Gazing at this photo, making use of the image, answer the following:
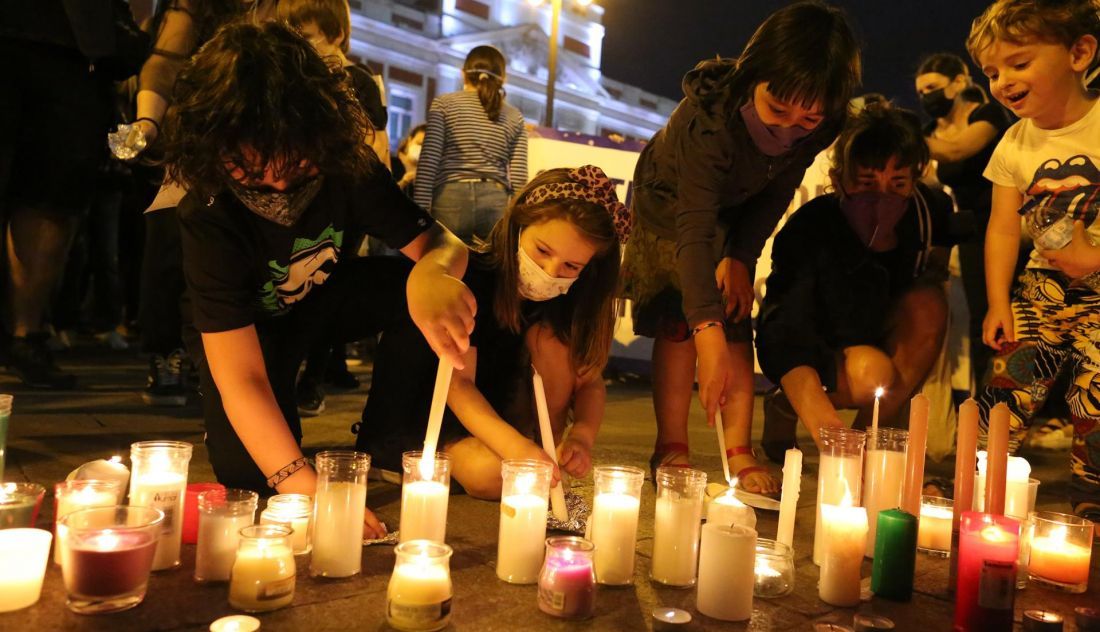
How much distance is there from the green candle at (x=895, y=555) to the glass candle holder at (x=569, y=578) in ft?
2.28

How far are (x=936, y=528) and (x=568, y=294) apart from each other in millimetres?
1262

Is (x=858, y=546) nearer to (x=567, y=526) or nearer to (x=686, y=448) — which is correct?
(x=567, y=526)

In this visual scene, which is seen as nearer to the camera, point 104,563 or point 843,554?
point 104,563

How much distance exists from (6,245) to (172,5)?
1.39 m

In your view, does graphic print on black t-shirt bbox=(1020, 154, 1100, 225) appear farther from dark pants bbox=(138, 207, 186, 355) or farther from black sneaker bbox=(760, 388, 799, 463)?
dark pants bbox=(138, 207, 186, 355)

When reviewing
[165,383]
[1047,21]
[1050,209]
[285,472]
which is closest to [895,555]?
[285,472]

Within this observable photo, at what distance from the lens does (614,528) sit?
1938mm

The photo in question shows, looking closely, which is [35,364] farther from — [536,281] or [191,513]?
[536,281]

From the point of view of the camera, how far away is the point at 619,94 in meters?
47.1

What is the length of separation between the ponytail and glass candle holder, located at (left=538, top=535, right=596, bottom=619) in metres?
3.88

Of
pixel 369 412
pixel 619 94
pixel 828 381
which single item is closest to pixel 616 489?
pixel 369 412

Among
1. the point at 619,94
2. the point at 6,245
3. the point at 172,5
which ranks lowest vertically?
the point at 6,245

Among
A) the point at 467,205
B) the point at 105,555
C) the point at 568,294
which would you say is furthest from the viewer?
the point at 467,205

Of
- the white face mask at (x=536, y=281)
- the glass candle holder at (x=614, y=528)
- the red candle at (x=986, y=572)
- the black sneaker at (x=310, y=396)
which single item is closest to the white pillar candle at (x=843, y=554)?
the red candle at (x=986, y=572)
